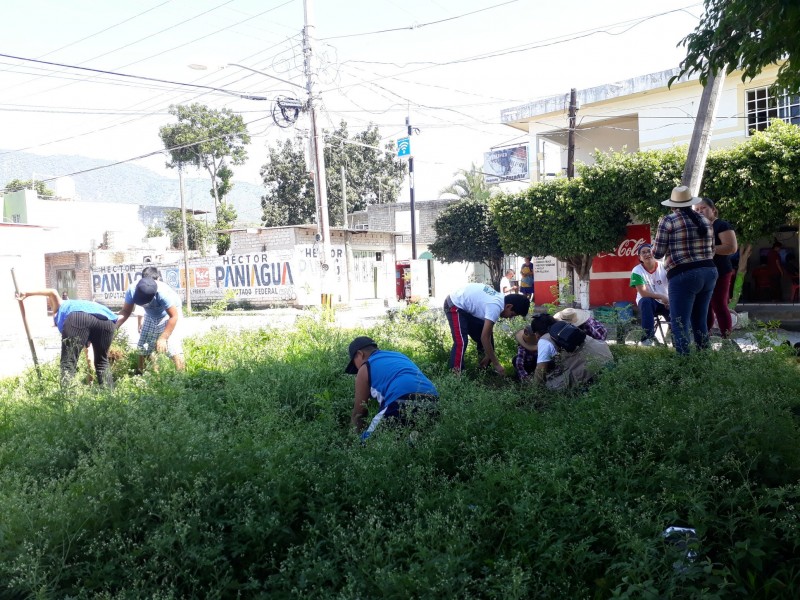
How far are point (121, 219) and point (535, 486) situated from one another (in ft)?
171

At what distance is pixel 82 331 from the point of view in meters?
7.41

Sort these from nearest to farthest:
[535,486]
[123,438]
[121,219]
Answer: [535,486] → [123,438] → [121,219]

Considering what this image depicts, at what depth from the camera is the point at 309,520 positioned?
3580mm

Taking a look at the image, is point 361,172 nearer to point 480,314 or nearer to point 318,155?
point 318,155

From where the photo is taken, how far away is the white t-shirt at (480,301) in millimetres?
6672

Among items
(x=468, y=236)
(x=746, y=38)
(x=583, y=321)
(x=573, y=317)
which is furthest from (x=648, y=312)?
(x=468, y=236)

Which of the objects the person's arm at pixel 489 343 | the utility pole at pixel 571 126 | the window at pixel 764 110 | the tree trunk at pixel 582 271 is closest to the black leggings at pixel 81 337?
the person's arm at pixel 489 343

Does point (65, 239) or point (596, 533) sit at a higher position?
point (65, 239)

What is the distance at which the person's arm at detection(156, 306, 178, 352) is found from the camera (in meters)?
7.79

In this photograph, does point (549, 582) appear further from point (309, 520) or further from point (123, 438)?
point (123, 438)

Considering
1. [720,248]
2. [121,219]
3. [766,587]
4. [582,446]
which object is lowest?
[766,587]

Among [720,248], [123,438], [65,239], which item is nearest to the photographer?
[123,438]

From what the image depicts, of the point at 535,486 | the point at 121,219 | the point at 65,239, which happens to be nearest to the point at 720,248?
the point at 535,486

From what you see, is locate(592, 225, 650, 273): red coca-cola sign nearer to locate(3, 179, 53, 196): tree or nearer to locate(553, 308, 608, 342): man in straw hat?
locate(553, 308, 608, 342): man in straw hat
